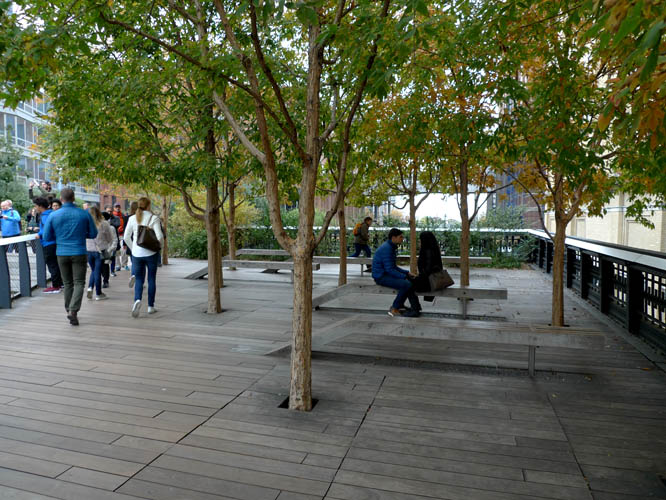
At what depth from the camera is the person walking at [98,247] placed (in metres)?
10.1

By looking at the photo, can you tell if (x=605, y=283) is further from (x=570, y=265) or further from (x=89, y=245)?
(x=89, y=245)

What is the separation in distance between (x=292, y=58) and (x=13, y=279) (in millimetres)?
8002

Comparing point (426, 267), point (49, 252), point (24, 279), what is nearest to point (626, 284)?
point (426, 267)

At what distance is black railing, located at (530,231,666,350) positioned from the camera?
6.41m

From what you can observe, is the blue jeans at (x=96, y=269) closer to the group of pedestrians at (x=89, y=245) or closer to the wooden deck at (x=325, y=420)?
the group of pedestrians at (x=89, y=245)

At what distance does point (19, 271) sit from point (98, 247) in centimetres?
191

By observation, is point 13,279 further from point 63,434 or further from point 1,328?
point 63,434

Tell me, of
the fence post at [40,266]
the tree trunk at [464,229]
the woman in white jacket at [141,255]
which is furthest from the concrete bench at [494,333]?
the fence post at [40,266]

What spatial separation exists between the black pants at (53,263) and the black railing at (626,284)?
10219 millimetres

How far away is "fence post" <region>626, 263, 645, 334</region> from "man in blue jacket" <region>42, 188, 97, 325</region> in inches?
Result: 305

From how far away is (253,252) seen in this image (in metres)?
15.8

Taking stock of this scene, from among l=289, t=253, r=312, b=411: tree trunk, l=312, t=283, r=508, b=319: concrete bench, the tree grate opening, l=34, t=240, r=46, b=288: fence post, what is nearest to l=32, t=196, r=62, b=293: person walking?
l=34, t=240, r=46, b=288: fence post

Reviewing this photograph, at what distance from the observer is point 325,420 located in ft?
13.7

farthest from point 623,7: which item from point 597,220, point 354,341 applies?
point 597,220
